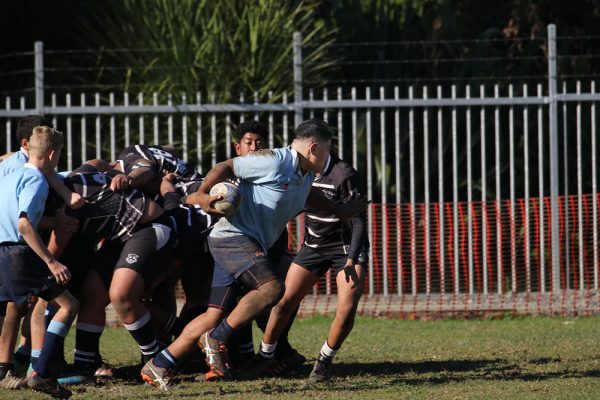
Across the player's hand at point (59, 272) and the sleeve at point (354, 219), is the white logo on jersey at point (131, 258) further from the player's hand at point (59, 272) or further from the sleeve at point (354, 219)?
the sleeve at point (354, 219)

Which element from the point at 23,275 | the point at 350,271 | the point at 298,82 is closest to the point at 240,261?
the point at 350,271

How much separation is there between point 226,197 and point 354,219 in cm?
116

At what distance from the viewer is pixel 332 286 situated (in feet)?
43.3

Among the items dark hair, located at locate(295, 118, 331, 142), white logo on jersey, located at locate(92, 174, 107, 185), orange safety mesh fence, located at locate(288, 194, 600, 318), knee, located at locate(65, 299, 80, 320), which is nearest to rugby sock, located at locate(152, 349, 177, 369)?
knee, located at locate(65, 299, 80, 320)

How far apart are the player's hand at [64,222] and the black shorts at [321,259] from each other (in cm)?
174

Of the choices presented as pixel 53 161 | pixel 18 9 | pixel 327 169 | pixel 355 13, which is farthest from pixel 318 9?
pixel 53 161

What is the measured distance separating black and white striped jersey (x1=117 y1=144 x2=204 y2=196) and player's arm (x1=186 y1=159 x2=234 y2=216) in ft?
3.09

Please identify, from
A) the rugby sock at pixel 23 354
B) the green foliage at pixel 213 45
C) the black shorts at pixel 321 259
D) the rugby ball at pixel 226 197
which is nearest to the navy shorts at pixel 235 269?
the rugby ball at pixel 226 197

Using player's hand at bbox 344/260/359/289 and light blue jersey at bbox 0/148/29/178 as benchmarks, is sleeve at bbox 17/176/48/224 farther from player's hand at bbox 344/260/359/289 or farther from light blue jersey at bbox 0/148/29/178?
player's hand at bbox 344/260/359/289

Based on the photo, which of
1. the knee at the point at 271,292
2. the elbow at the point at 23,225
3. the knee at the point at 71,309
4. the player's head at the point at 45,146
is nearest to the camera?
the elbow at the point at 23,225

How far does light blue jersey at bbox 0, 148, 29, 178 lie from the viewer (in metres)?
7.90

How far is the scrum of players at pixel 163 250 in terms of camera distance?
7.20m

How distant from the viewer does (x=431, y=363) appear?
29.0ft

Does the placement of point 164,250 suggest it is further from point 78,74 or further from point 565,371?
point 78,74
